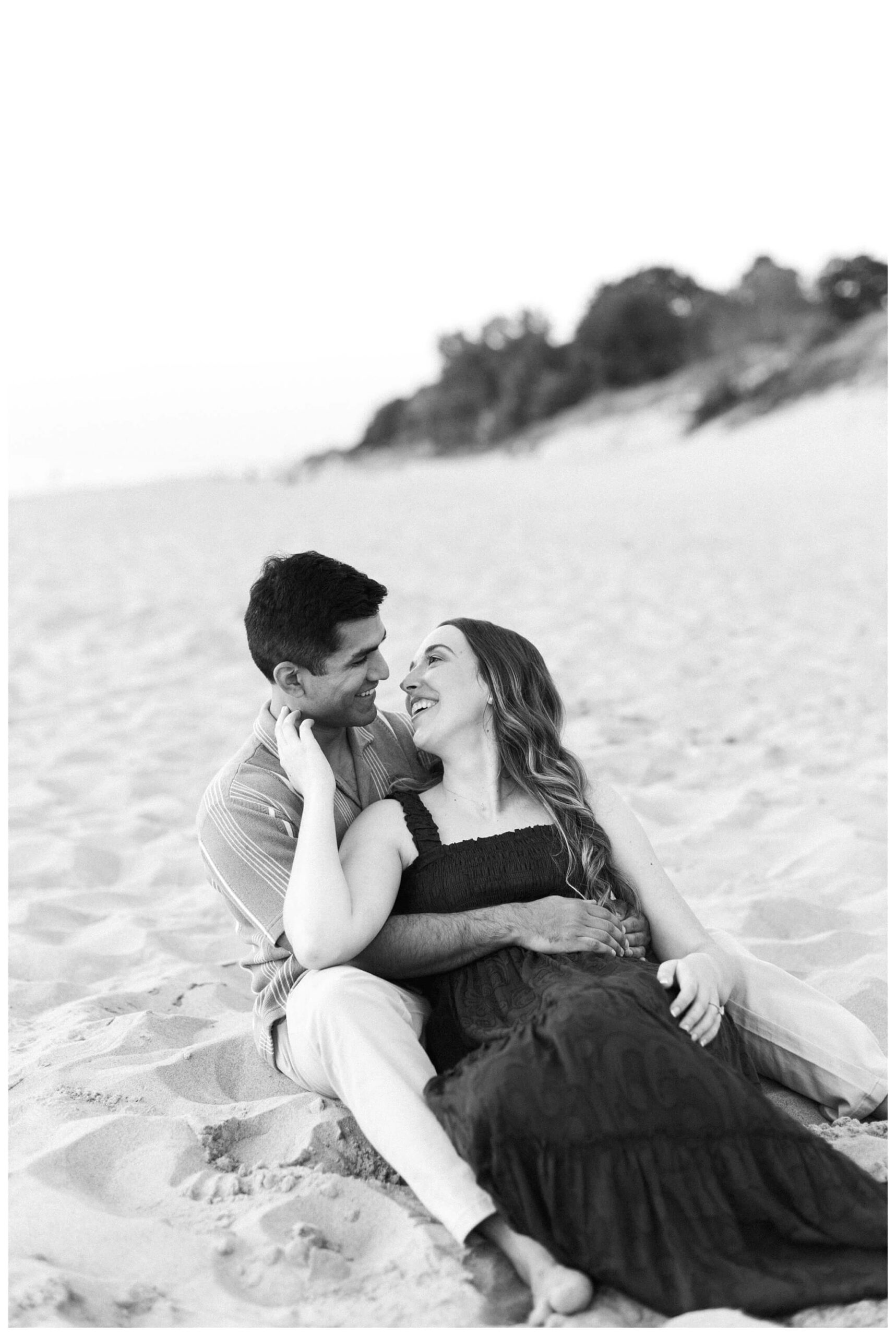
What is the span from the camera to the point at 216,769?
593 cm

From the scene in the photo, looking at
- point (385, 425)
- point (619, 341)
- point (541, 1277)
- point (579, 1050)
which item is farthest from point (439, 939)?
point (385, 425)

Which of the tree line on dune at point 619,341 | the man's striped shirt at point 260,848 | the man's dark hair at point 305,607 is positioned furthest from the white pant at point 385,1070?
the tree line on dune at point 619,341

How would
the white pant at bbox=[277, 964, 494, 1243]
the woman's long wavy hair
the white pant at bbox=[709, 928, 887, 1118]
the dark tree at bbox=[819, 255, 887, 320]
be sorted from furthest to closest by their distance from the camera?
1. the dark tree at bbox=[819, 255, 887, 320]
2. the woman's long wavy hair
3. the white pant at bbox=[709, 928, 887, 1118]
4. the white pant at bbox=[277, 964, 494, 1243]

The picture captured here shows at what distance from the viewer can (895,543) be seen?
106 inches

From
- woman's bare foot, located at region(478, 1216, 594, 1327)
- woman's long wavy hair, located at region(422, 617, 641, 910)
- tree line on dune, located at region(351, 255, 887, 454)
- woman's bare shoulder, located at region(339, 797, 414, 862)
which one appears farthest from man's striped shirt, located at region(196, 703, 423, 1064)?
tree line on dune, located at region(351, 255, 887, 454)

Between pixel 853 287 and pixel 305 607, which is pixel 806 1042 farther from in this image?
pixel 853 287

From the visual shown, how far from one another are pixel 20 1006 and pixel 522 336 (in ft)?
111

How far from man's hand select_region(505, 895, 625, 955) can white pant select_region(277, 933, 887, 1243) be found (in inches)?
11.5

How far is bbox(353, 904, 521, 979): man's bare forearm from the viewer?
2803 mm

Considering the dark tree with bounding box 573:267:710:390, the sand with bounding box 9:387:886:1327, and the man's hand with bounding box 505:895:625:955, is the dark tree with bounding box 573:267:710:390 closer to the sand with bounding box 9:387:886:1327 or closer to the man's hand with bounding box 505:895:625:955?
the sand with bounding box 9:387:886:1327

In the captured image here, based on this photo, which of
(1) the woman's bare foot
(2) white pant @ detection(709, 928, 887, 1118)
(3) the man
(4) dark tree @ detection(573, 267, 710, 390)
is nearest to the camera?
(1) the woman's bare foot

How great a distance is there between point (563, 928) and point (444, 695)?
0.63 meters

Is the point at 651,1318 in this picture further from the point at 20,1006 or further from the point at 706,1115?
the point at 20,1006

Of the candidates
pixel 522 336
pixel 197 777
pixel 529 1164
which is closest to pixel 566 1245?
pixel 529 1164
